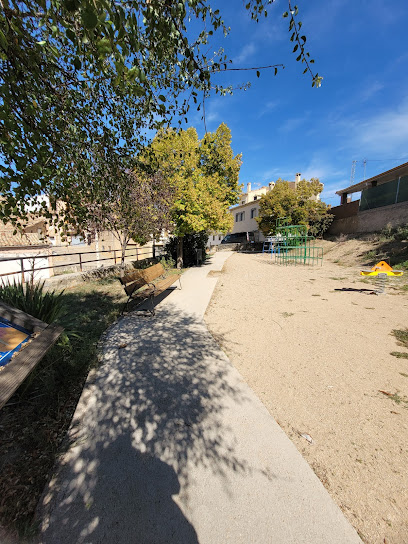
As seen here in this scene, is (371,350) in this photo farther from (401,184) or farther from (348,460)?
(401,184)

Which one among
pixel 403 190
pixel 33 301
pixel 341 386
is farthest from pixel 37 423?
pixel 403 190

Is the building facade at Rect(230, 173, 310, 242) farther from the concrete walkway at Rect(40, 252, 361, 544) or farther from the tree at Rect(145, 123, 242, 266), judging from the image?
the concrete walkway at Rect(40, 252, 361, 544)

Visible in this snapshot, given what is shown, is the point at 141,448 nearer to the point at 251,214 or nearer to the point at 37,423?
the point at 37,423

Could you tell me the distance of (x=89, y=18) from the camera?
125 centimetres

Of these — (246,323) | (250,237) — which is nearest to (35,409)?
(246,323)

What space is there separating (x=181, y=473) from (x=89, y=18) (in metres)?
2.97

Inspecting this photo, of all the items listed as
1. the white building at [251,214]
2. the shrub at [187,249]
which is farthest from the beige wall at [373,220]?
the shrub at [187,249]

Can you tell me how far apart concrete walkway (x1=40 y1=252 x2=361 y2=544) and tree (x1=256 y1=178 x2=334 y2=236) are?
24.2 metres

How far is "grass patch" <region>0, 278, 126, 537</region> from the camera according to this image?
1671 mm

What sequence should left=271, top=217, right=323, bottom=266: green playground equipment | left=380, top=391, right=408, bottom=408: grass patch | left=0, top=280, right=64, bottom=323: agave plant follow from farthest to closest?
left=271, top=217, right=323, bottom=266: green playground equipment → left=0, top=280, right=64, bottom=323: agave plant → left=380, top=391, right=408, bottom=408: grass patch

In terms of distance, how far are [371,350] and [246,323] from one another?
2266 millimetres

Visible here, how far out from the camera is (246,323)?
5301mm

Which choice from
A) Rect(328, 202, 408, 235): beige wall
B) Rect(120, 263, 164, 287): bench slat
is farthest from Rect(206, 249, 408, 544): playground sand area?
Rect(328, 202, 408, 235): beige wall

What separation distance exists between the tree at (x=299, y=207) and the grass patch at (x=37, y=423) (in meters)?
24.3
